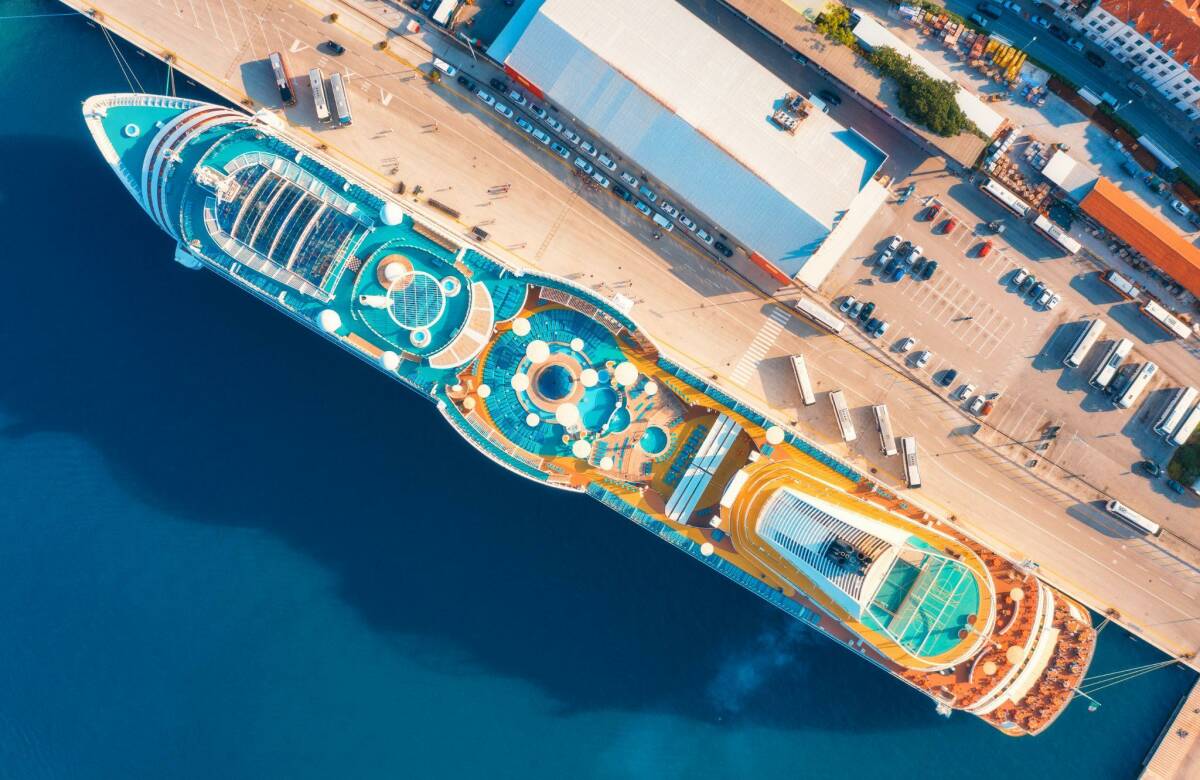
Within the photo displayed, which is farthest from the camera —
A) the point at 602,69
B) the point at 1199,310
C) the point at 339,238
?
the point at 1199,310

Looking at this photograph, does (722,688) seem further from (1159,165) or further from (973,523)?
(1159,165)

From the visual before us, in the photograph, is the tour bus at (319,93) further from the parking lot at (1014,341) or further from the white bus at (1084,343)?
the white bus at (1084,343)

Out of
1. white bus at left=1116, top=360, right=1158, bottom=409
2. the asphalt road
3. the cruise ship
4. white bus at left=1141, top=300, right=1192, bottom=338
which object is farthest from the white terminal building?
white bus at left=1116, top=360, right=1158, bottom=409

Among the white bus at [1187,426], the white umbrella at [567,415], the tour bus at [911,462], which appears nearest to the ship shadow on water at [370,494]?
the white umbrella at [567,415]

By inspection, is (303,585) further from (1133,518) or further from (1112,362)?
(1112,362)

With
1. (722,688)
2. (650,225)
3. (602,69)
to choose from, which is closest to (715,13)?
(602,69)

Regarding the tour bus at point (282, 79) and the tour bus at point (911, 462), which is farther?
the tour bus at point (911, 462)

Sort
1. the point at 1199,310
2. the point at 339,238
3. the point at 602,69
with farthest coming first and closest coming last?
the point at 1199,310
the point at 602,69
the point at 339,238
